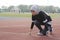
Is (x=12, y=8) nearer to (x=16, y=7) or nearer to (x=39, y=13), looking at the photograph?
(x=16, y=7)

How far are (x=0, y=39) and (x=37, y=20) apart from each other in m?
1.67

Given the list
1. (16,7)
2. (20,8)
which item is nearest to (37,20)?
(20,8)

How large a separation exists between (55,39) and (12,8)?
53.5 m

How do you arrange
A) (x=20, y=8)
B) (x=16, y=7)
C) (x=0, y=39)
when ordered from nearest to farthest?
(x=0, y=39)
(x=20, y=8)
(x=16, y=7)

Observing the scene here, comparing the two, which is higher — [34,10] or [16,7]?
[34,10]

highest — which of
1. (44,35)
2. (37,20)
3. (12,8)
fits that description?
(37,20)

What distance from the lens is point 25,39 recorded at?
8414 millimetres

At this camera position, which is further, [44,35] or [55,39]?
[44,35]

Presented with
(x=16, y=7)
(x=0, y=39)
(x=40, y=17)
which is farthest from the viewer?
(x=16, y=7)

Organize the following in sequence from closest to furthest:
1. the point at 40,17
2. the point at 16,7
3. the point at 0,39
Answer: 1. the point at 0,39
2. the point at 40,17
3. the point at 16,7

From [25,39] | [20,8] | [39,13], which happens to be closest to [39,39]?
[25,39]

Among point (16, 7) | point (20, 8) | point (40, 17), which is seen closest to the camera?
point (40, 17)

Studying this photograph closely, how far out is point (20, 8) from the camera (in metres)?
58.7

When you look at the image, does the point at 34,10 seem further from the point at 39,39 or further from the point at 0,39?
the point at 0,39
